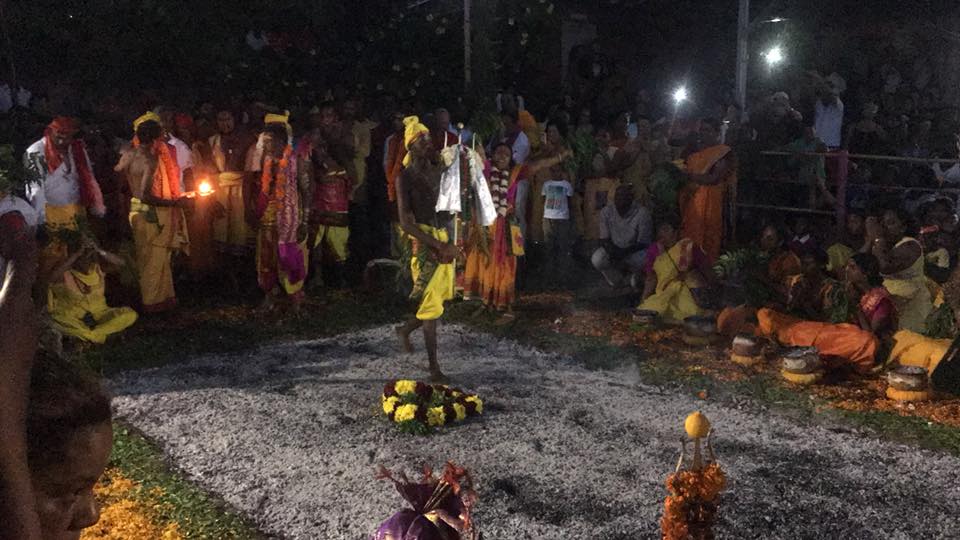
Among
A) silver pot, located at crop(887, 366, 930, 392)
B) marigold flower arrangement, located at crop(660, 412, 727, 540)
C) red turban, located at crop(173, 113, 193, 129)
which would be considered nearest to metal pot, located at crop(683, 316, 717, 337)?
silver pot, located at crop(887, 366, 930, 392)

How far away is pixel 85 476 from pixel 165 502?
3613 mm

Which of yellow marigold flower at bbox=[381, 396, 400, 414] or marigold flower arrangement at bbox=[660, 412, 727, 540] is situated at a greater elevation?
marigold flower arrangement at bbox=[660, 412, 727, 540]

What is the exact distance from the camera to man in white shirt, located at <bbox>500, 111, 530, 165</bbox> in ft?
38.3

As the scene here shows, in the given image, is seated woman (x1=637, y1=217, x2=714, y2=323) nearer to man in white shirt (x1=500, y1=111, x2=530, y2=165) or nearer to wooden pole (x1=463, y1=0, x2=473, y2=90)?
man in white shirt (x1=500, y1=111, x2=530, y2=165)

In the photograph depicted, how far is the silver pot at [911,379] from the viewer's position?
275 inches

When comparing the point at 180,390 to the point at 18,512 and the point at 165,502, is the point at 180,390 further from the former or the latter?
the point at 18,512

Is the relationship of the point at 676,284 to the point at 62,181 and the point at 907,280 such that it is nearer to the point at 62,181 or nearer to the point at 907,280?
the point at 907,280

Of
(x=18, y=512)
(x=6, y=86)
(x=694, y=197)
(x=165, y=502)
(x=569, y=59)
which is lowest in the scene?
(x=165, y=502)

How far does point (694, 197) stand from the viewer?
10984 millimetres

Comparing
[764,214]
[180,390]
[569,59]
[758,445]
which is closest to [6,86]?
[180,390]

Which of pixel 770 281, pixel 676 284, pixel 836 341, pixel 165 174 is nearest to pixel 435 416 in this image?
pixel 836 341

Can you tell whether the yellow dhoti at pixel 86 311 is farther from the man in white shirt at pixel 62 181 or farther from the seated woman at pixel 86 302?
the man in white shirt at pixel 62 181

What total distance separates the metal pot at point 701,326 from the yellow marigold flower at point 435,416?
10.5ft

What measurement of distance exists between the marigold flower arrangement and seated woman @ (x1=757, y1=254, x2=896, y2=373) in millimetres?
4851
